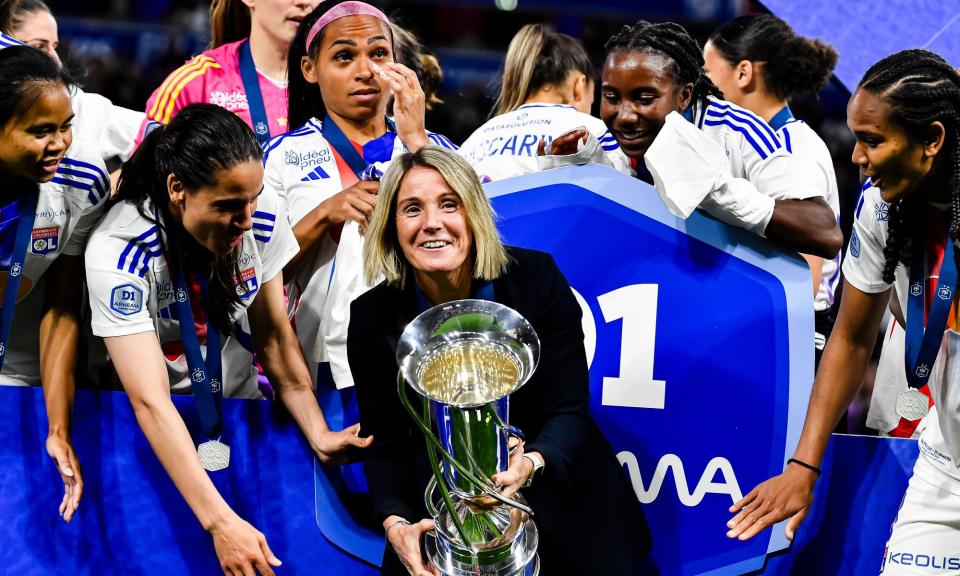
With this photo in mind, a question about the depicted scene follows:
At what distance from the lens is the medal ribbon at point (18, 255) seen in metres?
3.02

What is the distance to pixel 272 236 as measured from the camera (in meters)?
3.25

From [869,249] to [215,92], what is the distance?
2.19 meters

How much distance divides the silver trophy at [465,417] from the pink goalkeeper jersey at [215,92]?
59.1 inches

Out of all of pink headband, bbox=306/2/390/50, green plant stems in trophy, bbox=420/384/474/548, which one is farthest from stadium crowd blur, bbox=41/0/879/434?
green plant stems in trophy, bbox=420/384/474/548

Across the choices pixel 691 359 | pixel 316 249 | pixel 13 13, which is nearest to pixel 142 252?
pixel 316 249

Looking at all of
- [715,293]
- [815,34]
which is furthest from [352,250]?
[815,34]

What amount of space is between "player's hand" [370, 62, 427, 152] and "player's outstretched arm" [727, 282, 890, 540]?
4.00 feet

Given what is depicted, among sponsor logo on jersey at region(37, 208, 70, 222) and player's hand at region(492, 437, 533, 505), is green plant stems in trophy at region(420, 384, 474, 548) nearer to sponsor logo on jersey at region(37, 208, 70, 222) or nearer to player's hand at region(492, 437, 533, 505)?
player's hand at region(492, 437, 533, 505)

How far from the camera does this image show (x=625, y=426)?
318 cm

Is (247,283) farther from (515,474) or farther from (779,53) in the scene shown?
(779,53)

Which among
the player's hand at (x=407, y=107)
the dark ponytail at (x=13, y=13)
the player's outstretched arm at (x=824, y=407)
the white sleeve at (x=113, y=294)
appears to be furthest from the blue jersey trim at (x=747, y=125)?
the dark ponytail at (x=13, y=13)

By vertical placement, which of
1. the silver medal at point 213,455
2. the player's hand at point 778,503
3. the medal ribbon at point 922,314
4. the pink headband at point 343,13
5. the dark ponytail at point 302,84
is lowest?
the player's hand at point 778,503

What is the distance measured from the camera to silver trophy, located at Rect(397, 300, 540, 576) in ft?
8.84

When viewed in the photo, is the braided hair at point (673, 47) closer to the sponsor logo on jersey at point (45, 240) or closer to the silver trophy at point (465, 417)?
the silver trophy at point (465, 417)
